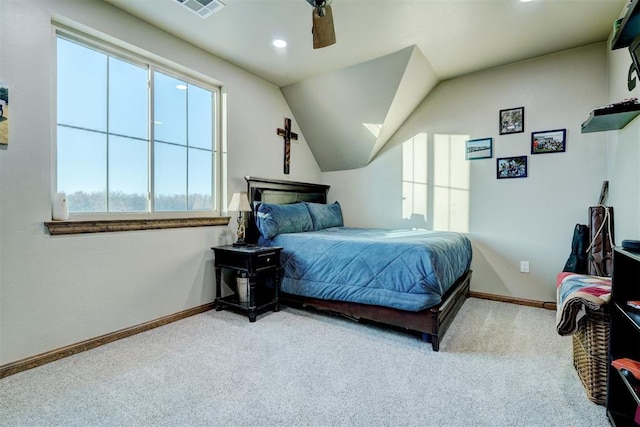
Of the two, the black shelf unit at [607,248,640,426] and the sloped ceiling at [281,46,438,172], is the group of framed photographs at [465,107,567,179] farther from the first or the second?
the black shelf unit at [607,248,640,426]

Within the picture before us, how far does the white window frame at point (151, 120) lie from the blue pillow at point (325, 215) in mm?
1114

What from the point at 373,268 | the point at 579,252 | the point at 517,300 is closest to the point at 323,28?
the point at 373,268

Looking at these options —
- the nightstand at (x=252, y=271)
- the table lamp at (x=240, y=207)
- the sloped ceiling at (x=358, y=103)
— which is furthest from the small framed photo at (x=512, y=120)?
the table lamp at (x=240, y=207)

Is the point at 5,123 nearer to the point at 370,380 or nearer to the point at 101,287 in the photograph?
the point at 101,287

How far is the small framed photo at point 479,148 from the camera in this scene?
3533 mm

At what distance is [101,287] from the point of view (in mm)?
2344

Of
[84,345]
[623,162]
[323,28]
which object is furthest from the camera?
[623,162]

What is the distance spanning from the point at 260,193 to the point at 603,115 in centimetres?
307

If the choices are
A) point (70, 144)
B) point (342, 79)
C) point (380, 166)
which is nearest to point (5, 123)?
point (70, 144)

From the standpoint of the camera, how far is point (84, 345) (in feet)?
7.33

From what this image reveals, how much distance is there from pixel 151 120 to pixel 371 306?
2503 mm

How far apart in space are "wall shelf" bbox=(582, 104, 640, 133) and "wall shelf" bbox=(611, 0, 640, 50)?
1.97 feet

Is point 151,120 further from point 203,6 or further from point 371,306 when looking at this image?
point 371,306

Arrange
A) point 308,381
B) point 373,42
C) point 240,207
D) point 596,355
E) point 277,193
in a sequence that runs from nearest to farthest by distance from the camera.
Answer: point 596,355 → point 308,381 → point 373,42 → point 240,207 → point 277,193
